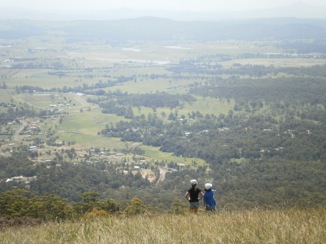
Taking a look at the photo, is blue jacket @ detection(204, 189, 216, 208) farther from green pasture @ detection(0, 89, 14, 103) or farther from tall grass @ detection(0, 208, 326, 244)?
green pasture @ detection(0, 89, 14, 103)

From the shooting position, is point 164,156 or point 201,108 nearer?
point 164,156

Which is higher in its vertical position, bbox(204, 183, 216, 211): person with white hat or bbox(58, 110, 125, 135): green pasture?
bbox(204, 183, 216, 211): person with white hat

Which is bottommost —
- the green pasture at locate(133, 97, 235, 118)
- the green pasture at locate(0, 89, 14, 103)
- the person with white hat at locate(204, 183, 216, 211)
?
the green pasture at locate(133, 97, 235, 118)

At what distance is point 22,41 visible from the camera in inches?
7726

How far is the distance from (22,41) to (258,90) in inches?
5411

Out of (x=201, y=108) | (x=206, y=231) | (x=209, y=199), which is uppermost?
(x=206, y=231)

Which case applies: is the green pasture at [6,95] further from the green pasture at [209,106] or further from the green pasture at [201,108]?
the green pasture at [209,106]

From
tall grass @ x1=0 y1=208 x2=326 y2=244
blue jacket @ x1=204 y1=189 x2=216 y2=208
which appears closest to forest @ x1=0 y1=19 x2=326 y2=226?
blue jacket @ x1=204 y1=189 x2=216 y2=208

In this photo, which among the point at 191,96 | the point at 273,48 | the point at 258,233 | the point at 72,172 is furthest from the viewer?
the point at 273,48

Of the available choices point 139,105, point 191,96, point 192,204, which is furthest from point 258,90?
point 192,204

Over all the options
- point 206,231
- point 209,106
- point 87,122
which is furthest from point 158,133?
point 206,231

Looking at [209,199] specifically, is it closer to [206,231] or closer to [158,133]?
[206,231]

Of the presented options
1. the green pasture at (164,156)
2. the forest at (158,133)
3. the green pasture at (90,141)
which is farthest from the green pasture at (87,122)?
the green pasture at (164,156)

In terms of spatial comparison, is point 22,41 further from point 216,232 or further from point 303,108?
point 216,232
